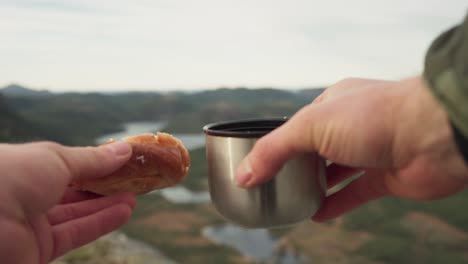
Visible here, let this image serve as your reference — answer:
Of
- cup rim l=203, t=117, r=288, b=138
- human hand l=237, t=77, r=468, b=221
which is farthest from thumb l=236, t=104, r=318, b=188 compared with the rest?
cup rim l=203, t=117, r=288, b=138

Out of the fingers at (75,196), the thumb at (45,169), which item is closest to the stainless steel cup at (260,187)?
the thumb at (45,169)

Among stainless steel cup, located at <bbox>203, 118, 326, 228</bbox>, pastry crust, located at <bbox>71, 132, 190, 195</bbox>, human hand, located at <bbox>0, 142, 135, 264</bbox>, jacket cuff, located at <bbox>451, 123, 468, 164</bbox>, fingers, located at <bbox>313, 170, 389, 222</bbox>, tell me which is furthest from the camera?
fingers, located at <bbox>313, 170, 389, 222</bbox>

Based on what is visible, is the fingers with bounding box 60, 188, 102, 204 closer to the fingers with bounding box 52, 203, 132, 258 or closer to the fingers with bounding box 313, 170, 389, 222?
the fingers with bounding box 52, 203, 132, 258

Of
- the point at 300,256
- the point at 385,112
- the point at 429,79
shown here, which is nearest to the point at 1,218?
the point at 385,112

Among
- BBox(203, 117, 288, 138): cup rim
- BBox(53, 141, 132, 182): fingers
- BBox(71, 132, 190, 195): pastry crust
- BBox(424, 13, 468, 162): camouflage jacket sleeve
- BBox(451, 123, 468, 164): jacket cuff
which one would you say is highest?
BBox(424, 13, 468, 162): camouflage jacket sleeve

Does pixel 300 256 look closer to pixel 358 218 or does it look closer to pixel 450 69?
pixel 358 218

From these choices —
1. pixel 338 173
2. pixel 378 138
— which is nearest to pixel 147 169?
pixel 338 173

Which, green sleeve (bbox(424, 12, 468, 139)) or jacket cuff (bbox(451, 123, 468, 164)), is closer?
green sleeve (bbox(424, 12, 468, 139))
